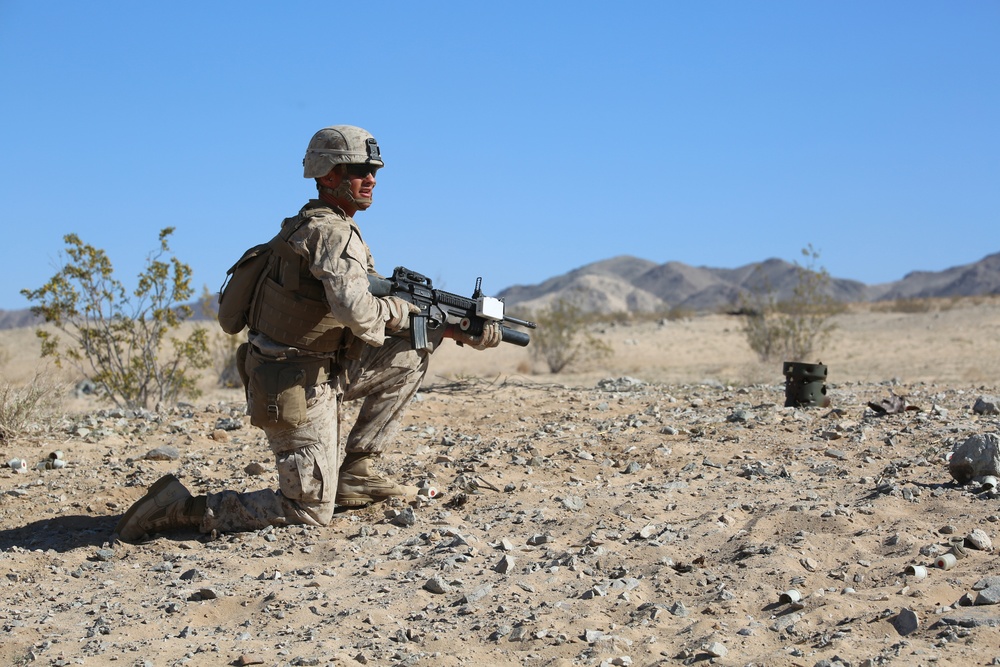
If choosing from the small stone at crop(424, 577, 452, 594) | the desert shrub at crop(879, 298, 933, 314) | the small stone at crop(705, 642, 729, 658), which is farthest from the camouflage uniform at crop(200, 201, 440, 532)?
the desert shrub at crop(879, 298, 933, 314)

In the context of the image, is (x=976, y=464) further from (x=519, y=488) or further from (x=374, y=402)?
(x=374, y=402)

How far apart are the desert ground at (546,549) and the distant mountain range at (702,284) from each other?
72.6 meters

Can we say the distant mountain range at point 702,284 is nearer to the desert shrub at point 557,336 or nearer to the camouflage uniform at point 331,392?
the desert shrub at point 557,336

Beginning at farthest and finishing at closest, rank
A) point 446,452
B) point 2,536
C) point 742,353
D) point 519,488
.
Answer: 1. point 742,353
2. point 446,452
3. point 519,488
4. point 2,536

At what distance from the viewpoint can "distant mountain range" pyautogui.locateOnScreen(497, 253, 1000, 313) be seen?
8756 cm

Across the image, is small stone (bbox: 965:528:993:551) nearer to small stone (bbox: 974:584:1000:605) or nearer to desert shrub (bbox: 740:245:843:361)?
small stone (bbox: 974:584:1000:605)

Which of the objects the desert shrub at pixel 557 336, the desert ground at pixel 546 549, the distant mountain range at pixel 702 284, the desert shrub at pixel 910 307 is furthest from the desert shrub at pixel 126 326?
the distant mountain range at pixel 702 284

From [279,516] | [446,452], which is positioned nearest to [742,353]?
[446,452]

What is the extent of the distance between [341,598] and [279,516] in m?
0.95

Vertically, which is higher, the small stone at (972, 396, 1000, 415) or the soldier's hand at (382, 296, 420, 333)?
the soldier's hand at (382, 296, 420, 333)

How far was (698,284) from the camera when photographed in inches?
4016

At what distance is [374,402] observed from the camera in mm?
5105

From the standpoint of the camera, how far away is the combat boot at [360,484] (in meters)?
5.14

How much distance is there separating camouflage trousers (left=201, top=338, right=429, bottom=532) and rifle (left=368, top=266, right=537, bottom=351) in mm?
174
